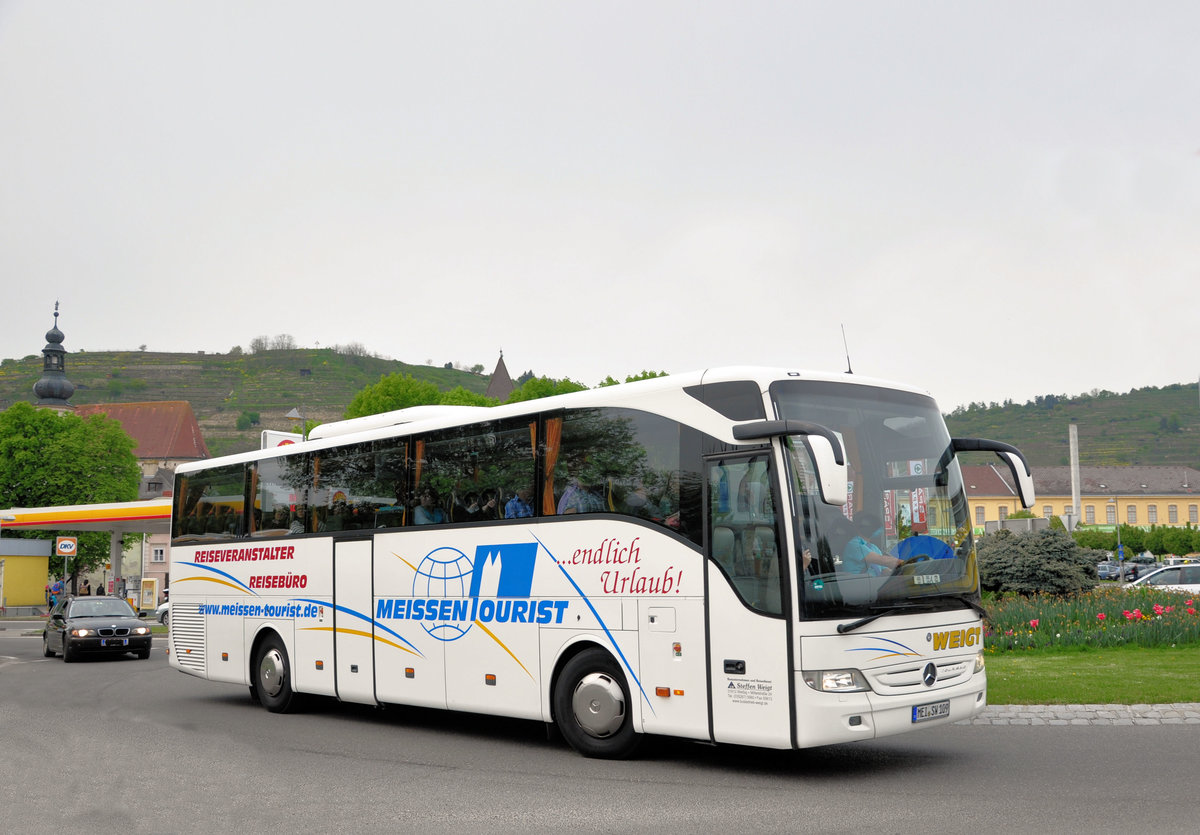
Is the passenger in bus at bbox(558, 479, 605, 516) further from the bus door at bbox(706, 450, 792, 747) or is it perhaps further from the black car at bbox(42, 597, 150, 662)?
the black car at bbox(42, 597, 150, 662)

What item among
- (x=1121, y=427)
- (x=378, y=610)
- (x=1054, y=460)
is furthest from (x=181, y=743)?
(x=1121, y=427)

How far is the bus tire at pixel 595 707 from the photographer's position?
10.3m

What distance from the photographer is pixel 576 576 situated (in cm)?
1079

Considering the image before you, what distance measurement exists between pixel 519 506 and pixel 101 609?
A: 19727mm

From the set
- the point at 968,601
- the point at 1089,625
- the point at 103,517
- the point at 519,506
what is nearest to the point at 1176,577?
the point at 1089,625

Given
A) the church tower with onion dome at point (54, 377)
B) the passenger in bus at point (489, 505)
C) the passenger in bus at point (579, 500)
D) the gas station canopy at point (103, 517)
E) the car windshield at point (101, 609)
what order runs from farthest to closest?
the church tower with onion dome at point (54, 377) → the gas station canopy at point (103, 517) → the car windshield at point (101, 609) → the passenger in bus at point (489, 505) → the passenger in bus at point (579, 500)

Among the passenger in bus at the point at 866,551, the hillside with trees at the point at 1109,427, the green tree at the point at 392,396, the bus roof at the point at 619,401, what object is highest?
the hillside with trees at the point at 1109,427

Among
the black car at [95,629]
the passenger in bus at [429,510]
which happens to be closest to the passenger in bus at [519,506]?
the passenger in bus at [429,510]

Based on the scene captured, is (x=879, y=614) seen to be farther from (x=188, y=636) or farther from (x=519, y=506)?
(x=188, y=636)

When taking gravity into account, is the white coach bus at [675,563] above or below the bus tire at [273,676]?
above

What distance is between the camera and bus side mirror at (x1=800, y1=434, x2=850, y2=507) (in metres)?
8.09

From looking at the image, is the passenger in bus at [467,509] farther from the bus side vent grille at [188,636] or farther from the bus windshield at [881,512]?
the bus side vent grille at [188,636]

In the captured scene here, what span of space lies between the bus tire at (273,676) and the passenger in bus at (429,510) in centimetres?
356

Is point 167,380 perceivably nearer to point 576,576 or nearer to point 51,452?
point 51,452
